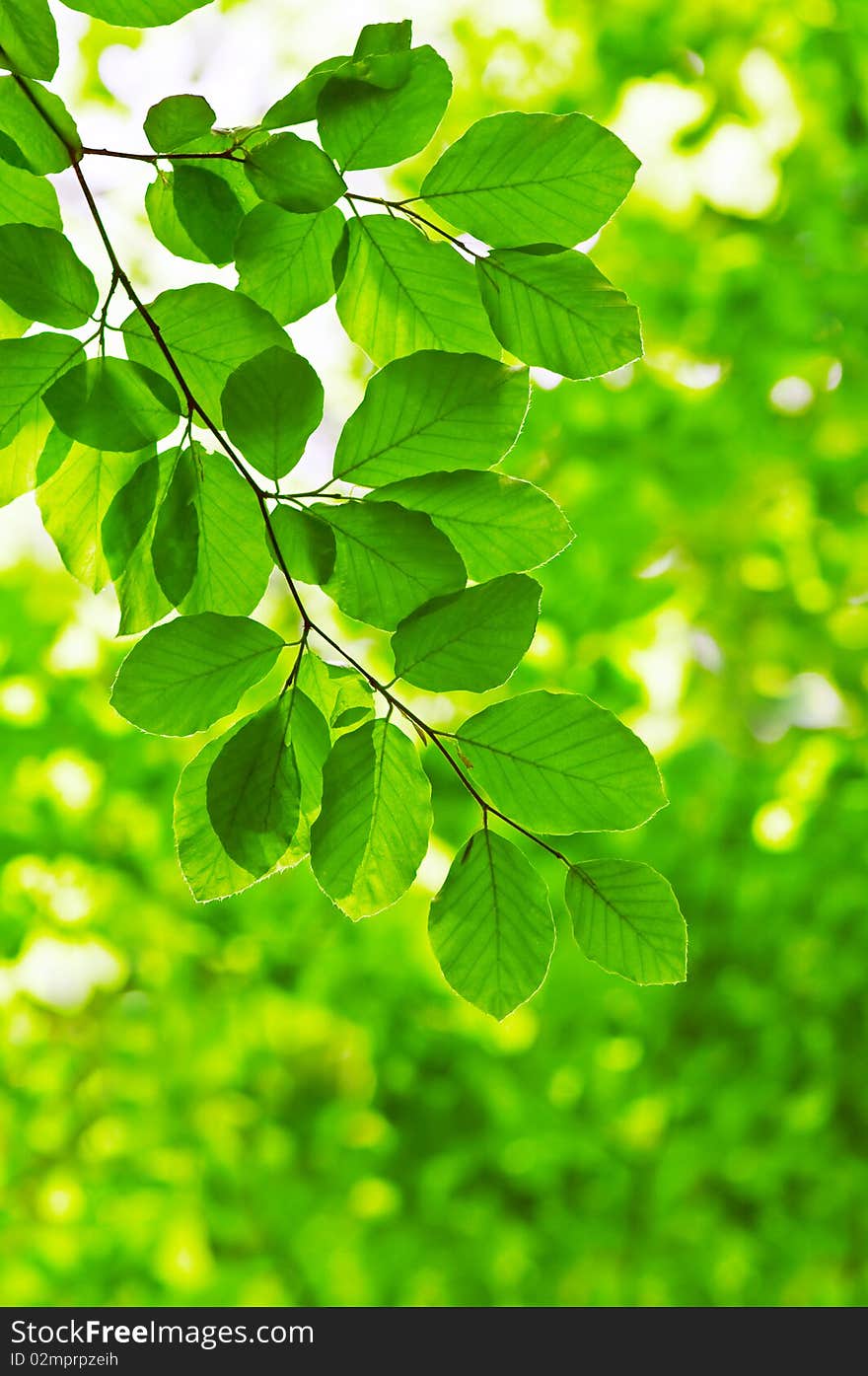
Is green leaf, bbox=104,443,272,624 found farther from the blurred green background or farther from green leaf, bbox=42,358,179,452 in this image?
the blurred green background

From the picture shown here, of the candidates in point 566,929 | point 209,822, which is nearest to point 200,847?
point 209,822

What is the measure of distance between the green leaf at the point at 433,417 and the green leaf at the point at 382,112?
0.10 metres

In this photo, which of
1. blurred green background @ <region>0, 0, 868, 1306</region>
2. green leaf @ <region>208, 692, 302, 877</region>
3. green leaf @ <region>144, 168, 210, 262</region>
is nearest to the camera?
green leaf @ <region>208, 692, 302, 877</region>

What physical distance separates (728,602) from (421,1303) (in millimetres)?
1631

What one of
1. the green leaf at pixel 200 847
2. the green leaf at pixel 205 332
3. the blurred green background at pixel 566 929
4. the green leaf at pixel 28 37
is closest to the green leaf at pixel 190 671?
the green leaf at pixel 200 847

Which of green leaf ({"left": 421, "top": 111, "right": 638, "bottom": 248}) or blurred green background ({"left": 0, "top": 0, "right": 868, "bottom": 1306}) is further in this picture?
blurred green background ({"left": 0, "top": 0, "right": 868, "bottom": 1306})

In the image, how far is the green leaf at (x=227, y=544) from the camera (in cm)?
51

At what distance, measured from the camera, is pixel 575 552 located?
7.52ft

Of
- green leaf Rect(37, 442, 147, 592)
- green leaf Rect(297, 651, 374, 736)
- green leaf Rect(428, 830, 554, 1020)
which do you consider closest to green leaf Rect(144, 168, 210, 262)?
green leaf Rect(37, 442, 147, 592)

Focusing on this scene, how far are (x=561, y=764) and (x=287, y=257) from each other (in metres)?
0.27

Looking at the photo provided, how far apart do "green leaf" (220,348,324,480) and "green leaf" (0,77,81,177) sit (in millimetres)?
129

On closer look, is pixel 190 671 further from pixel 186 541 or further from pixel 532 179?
pixel 532 179

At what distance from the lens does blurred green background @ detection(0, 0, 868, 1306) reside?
2307 millimetres

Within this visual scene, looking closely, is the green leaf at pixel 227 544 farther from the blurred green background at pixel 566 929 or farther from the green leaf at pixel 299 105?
the blurred green background at pixel 566 929
